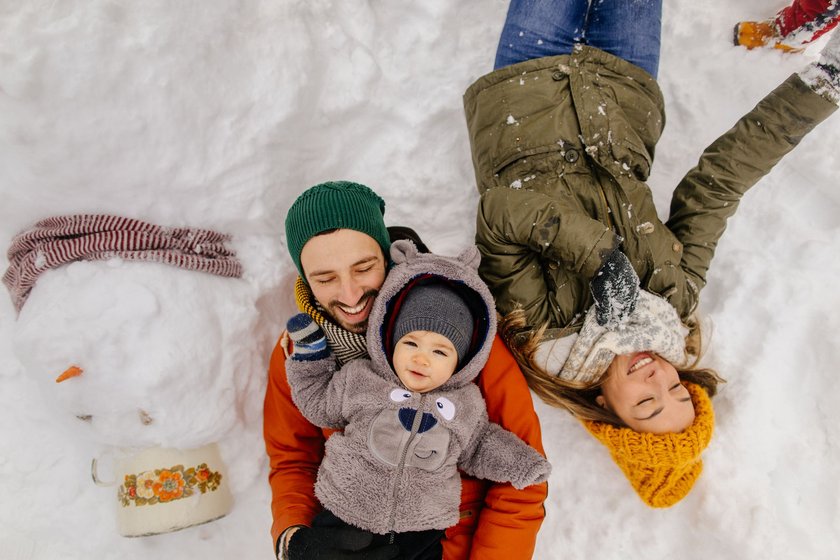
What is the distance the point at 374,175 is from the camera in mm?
2070

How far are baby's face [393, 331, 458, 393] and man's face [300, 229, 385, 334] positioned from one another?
188 millimetres

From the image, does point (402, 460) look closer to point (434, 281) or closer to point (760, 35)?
point (434, 281)

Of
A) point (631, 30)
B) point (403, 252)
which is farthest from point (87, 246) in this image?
point (631, 30)

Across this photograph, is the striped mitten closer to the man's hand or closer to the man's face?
the man's face

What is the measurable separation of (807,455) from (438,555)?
4.43 ft

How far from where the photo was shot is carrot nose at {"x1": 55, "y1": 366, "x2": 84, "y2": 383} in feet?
4.73

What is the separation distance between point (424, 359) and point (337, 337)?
0.31 metres

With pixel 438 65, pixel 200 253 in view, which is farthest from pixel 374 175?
pixel 200 253

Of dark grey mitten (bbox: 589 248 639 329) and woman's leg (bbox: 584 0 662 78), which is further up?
woman's leg (bbox: 584 0 662 78)

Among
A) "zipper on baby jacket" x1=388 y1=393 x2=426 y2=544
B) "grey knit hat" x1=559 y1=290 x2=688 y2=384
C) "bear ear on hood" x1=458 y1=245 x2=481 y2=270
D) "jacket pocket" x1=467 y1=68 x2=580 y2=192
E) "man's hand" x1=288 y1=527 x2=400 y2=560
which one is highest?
"jacket pocket" x1=467 y1=68 x2=580 y2=192

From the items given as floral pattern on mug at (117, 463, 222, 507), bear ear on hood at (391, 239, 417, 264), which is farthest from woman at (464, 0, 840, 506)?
floral pattern on mug at (117, 463, 222, 507)

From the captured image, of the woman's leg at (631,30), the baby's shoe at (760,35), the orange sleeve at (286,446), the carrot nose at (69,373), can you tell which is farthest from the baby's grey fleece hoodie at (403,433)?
the baby's shoe at (760,35)

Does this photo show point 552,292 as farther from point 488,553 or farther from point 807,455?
point 807,455

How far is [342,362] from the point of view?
158 centimetres
